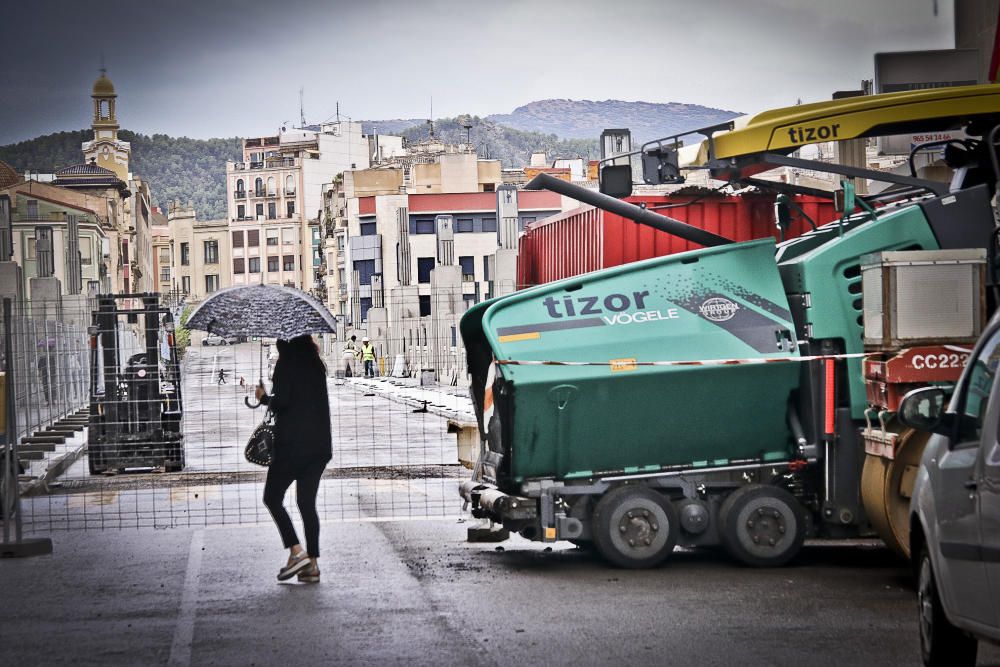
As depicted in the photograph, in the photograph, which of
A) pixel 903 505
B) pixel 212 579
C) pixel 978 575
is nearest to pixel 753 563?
pixel 903 505

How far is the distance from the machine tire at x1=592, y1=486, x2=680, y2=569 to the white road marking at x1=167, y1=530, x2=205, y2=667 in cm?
287

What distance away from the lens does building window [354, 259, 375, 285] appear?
101 meters

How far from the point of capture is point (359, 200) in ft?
336

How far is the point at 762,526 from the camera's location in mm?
10984

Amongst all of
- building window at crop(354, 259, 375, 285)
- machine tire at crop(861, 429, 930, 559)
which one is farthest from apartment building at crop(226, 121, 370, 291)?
machine tire at crop(861, 429, 930, 559)

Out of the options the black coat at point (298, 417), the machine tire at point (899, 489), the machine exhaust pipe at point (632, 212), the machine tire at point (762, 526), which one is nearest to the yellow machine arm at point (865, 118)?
the machine exhaust pipe at point (632, 212)

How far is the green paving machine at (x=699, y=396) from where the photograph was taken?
10914 mm

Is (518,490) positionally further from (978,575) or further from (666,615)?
(978,575)

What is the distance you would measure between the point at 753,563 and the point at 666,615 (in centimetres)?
216

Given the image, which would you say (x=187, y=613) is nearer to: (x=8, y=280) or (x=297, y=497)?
(x=297, y=497)

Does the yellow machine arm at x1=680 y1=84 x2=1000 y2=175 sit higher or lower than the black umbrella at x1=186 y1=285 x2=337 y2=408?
higher

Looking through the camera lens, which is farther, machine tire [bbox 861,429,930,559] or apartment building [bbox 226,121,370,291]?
apartment building [bbox 226,121,370,291]

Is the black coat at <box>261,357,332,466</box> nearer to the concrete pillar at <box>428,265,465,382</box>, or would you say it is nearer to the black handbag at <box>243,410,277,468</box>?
the black handbag at <box>243,410,277,468</box>

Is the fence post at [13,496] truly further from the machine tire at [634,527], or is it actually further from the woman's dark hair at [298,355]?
the machine tire at [634,527]
